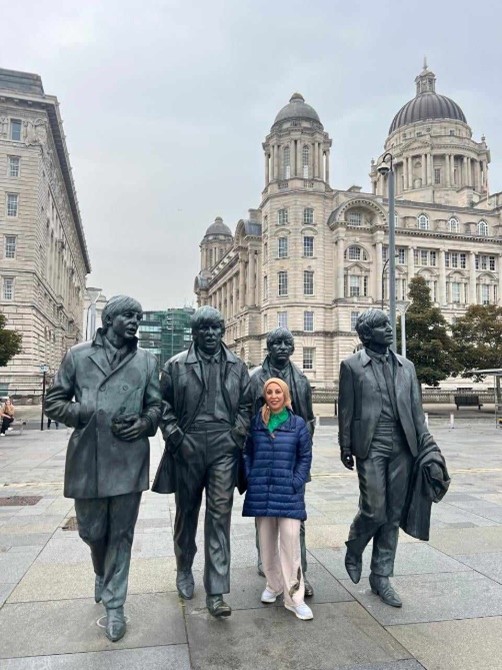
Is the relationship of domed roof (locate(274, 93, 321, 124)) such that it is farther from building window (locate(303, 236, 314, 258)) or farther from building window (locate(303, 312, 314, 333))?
building window (locate(303, 312, 314, 333))

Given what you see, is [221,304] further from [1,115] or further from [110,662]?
[110,662]

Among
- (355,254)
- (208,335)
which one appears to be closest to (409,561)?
(208,335)

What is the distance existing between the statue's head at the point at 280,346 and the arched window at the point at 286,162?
194 ft

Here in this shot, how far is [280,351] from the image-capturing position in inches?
183

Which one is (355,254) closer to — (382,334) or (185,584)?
(382,334)

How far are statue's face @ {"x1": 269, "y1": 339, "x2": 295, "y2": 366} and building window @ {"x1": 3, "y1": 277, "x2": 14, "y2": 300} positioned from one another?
4077 centimetres

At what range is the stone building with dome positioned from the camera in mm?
59344

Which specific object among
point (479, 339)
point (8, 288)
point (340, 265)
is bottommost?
point (479, 339)

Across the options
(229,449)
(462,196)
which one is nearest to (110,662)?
(229,449)

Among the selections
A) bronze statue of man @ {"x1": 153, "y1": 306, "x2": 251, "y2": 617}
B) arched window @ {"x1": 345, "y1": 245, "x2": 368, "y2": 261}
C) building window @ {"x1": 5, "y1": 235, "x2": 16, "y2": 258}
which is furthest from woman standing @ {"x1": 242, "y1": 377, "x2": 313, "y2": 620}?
arched window @ {"x1": 345, "y1": 245, "x2": 368, "y2": 261}

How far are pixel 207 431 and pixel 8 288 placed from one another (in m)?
41.7

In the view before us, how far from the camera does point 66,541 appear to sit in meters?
5.80

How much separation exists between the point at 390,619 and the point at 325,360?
55911 mm

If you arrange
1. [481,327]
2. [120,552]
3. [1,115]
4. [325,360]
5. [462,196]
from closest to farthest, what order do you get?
[120,552] < [481,327] < [1,115] < [325,360] < [462,196]
